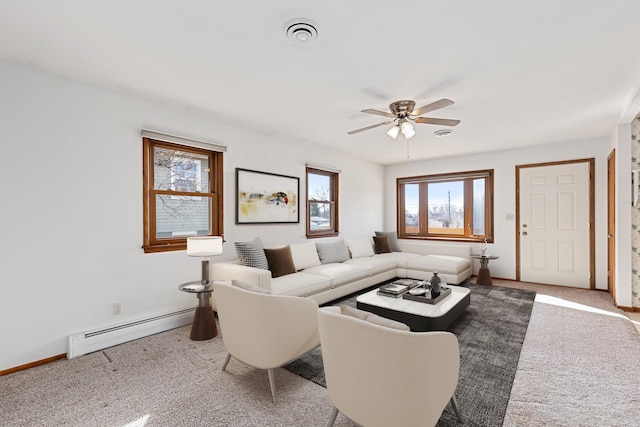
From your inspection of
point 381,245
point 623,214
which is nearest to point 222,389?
point 381,245

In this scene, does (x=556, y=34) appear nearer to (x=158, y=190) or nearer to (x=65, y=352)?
(x=158, y=190)

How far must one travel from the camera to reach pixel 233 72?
2.60 metres

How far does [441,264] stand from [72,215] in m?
4.95

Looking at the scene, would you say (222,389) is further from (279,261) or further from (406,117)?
(406,117)

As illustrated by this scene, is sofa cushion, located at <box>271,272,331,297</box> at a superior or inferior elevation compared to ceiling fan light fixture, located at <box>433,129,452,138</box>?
inferior

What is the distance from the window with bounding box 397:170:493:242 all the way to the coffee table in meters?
2.99

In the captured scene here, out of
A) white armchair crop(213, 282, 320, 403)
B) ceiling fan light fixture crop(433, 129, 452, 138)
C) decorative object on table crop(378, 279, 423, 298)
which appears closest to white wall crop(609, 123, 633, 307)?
ceiling fan light fixture crop(433, 129, 452, 138)

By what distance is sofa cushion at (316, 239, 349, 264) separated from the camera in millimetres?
4785

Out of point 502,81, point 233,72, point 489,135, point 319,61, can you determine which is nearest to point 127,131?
point 233,72

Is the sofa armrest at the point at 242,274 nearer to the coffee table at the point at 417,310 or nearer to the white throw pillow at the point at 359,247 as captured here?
the coffee table at the point at 417,310

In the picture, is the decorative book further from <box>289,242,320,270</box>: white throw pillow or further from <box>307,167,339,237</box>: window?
<box>307,167,339,237</box>: window

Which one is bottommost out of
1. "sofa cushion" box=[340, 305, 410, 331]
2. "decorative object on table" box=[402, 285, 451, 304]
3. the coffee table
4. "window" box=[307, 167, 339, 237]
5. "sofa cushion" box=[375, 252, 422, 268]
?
the coffee table

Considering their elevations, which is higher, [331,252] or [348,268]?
[331,252]

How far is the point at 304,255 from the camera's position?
14.6 ft
